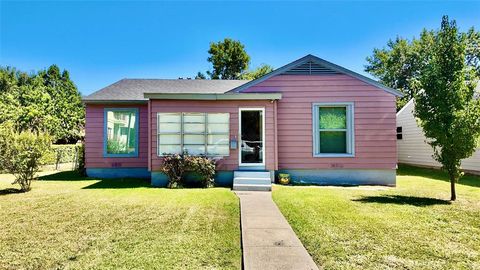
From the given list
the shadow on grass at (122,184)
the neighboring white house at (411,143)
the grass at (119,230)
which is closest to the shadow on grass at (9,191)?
the grass at (119,230)

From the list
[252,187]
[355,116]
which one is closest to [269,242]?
[252,187]

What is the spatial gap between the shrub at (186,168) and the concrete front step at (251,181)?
930 millimetres

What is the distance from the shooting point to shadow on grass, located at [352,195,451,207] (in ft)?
23.1

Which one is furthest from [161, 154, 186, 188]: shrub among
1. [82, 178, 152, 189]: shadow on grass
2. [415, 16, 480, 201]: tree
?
[415, 16, 480, 201]: tree

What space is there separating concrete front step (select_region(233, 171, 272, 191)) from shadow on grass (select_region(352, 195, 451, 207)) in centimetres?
277

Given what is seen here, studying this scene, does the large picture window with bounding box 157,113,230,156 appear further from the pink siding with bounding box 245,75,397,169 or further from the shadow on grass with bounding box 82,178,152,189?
the pink siding with bounding box 245,75,397,169

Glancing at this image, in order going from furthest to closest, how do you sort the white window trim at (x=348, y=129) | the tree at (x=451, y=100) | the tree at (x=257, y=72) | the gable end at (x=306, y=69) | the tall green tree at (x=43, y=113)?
the tree at (x=257, y=72), the tall green tree at (x=43, y=113), the gable end at (x=306, y=69), the white window trim at (x=348, y=129), the tree at (x=451, y=100)

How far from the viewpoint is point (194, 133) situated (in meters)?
10.0

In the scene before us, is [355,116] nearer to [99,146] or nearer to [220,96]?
[220,96]

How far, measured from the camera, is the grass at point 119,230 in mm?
3598

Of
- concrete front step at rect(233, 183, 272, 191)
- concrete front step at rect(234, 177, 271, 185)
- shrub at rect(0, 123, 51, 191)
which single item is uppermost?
shrub at rect(0, 123, 51, 191)

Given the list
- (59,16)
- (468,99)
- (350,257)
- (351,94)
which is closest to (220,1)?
→ (351,94)

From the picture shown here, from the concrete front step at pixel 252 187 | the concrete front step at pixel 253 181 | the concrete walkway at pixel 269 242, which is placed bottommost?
the concrete walkway at pixel 269 242

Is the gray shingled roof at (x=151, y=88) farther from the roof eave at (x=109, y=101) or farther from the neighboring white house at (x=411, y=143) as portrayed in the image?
the neighboring white house at (x=411, y=143)
